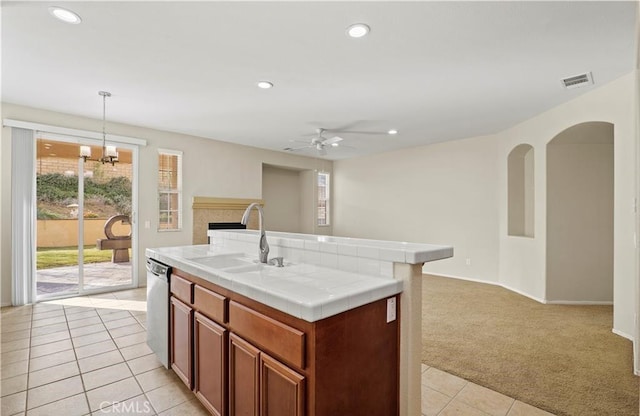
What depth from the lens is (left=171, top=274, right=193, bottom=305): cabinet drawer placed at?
6.82 feet

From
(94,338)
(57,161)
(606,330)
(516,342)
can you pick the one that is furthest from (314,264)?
(57,161)

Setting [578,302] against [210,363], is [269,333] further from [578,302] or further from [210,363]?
[578,302]

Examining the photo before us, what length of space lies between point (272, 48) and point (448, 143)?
466 centimetres

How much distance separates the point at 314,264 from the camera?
6.83 ft

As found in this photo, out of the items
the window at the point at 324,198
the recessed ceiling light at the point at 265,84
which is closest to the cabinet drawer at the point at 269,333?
the recessed ceiling light at the point at 265,84

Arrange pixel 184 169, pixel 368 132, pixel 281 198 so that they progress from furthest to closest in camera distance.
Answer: pixel 281 198
pixel 184 169
pixel 368 132

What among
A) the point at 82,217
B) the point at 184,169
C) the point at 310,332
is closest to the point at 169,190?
the point at 184,169

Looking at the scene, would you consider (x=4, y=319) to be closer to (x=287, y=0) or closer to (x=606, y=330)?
(x=287, y=0)

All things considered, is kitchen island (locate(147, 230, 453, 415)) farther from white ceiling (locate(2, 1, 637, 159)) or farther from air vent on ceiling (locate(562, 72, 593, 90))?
air vent on ceiling (locate(562, 72, 593, 90))

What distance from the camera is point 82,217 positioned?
457 centimetres

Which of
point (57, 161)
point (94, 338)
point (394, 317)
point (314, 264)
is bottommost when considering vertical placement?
point (94, 338)

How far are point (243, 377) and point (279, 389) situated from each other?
314mm

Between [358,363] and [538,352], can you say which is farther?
[538,352]

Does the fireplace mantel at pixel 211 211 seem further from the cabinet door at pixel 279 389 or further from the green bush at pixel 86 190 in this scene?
the cabinet door at pixel 279 389
